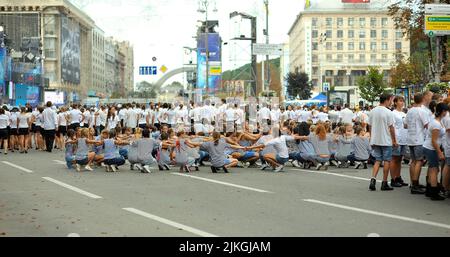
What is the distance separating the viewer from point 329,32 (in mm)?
134125

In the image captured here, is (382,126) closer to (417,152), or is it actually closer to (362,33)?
(417,152)

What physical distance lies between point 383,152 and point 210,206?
165 inches

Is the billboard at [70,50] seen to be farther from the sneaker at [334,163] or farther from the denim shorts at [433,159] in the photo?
the denim shorts at [433,159]

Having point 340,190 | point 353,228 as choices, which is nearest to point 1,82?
point 340,190

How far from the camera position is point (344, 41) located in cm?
13525

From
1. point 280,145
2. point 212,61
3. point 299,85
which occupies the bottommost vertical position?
point 280,145

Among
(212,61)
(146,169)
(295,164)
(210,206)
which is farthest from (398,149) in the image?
(212,61)

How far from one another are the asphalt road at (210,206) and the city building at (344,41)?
11608 cm

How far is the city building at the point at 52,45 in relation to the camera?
81.9 m

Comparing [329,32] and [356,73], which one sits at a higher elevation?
[329,32]

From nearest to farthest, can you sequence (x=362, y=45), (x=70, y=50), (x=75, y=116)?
(x=75, y=116) → (x=70, y=50) → (x=362, y=45)

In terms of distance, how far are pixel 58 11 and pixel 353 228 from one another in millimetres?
110097

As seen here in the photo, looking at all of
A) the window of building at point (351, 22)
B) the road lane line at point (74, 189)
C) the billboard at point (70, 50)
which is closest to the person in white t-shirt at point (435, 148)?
the road lane line at point (74, 189)
